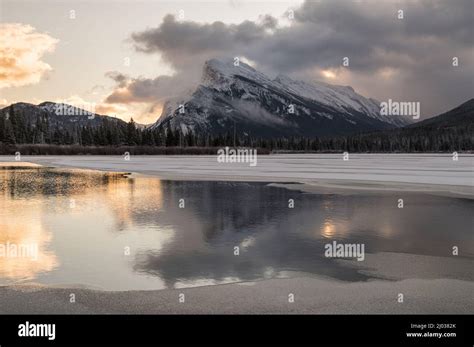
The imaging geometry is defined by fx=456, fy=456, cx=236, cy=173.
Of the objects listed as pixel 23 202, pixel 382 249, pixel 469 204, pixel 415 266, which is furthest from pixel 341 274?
pixel 23 202

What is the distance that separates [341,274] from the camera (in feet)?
38.7

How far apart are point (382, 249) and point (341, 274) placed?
3.35 m

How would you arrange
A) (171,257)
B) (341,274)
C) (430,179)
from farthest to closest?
(430,179), (171,257), (341,274)

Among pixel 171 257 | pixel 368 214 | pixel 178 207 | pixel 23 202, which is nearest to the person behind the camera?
pixel 171 257

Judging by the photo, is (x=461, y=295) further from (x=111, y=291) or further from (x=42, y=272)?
(x=42, y=272)

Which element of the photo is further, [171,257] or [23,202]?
[23,202]

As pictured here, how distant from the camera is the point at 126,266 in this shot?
1252 cm

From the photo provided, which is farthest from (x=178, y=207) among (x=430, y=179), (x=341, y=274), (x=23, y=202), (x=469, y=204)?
(x=430, y=179)

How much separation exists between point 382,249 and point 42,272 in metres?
10.1

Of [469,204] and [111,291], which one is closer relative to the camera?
[111,291]

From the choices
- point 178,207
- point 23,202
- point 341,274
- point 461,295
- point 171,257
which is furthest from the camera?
point 23,202

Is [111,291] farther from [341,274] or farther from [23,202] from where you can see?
[23,202]
